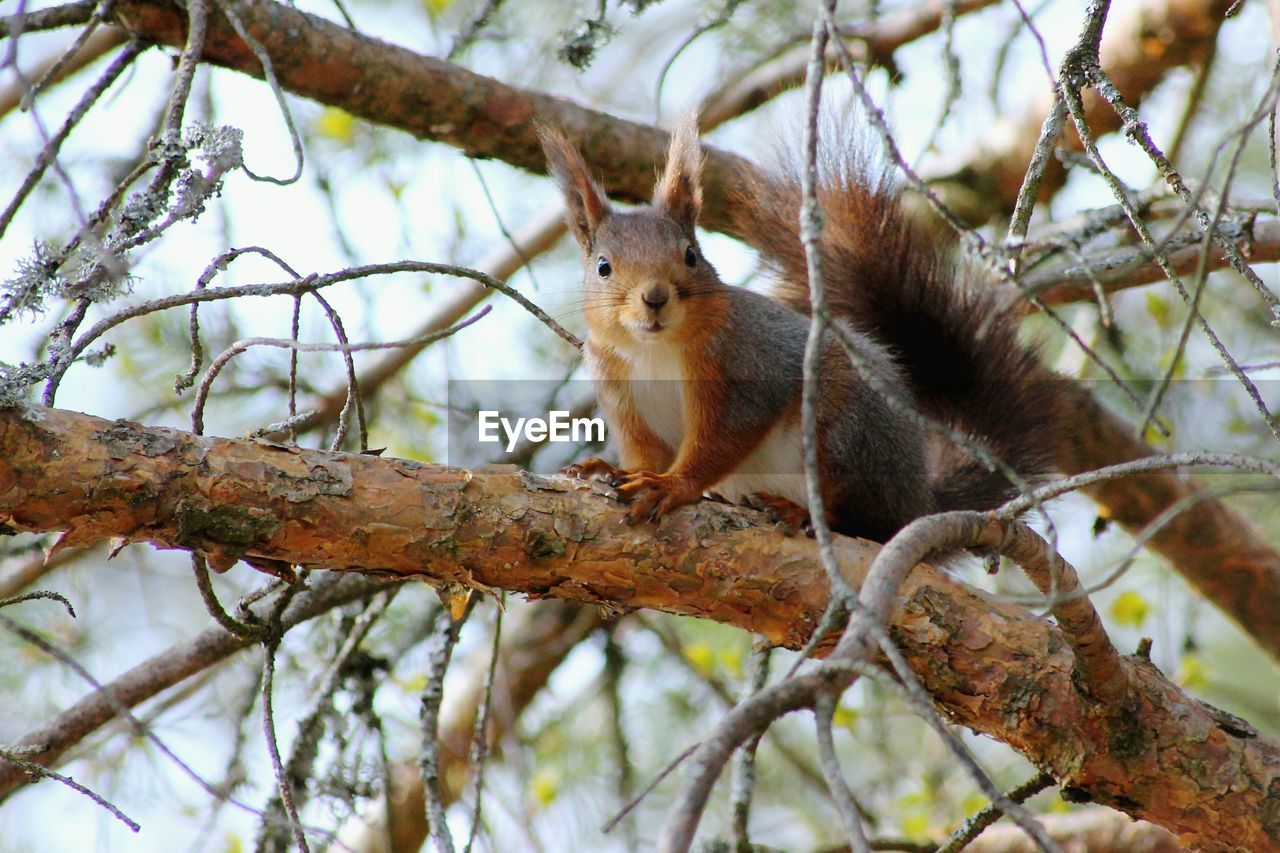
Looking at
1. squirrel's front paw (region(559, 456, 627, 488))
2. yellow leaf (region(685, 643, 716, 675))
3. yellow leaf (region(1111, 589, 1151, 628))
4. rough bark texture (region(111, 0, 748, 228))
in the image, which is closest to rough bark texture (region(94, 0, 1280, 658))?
rough bark texture (region(111, 0, 748, 228))

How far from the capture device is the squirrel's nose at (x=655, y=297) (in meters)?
2.20

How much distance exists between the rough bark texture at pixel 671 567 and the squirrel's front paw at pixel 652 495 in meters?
0.02

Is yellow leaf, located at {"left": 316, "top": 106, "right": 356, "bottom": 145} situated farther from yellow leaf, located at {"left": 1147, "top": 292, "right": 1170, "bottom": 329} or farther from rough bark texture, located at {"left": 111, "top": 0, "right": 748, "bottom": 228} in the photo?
yellow leaf, located at {"left": 1147, "top": 292, "right": 1170, "bottom": 329}

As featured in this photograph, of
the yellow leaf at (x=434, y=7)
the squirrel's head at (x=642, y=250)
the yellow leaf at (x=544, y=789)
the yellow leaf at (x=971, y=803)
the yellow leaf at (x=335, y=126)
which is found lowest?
the yellow leaf at (x=971, y=803)

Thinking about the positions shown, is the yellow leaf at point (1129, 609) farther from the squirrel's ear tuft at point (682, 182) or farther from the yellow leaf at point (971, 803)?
the squirrel's ear tuft at point (682, 182)

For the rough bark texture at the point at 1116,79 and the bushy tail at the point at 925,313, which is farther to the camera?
the rough bark texture at the point at 1116,79

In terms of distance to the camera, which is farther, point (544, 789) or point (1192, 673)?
point (544, 789)

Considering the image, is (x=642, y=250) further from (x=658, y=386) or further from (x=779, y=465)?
(x=779, y=465)

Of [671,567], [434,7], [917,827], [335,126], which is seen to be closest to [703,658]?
[917,827]

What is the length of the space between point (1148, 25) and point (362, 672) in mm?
2495

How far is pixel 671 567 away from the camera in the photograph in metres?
1.79

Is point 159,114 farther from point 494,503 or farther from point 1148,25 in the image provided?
point 1148,25

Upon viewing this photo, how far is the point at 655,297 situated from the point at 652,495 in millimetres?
507

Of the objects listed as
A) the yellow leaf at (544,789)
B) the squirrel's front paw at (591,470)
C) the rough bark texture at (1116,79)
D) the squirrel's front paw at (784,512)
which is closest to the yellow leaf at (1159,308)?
the rough bark texture at (1116,79)
